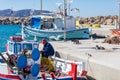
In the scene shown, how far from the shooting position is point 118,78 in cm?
1454

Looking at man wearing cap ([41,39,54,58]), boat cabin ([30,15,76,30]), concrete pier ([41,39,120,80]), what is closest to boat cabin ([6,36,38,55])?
man wearing cap ([41,39,54,58])

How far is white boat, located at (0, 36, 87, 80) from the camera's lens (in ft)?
46.7

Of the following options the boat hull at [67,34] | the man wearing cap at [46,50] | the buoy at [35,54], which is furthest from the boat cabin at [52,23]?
the buoy at [35,54]

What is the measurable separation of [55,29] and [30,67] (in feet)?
90.3

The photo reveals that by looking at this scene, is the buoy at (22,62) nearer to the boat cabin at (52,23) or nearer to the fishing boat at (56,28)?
the fishing boat at (56,28)

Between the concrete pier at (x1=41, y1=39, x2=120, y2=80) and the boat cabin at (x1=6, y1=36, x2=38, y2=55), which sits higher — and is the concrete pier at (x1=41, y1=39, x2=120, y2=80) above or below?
below

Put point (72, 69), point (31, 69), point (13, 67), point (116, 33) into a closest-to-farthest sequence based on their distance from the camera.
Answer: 1. point (31, 69)
2. point (13, 67)
3. point (72, 69)
4. point (116, 33)

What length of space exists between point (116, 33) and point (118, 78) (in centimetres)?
1435

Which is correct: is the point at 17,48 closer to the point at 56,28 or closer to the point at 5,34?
the point at 56,28

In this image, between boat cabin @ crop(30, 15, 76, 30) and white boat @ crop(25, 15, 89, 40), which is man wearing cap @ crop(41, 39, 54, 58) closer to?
white boat @ crop(25, 15, 89, 40)

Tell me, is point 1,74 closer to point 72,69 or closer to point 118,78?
point 72,69

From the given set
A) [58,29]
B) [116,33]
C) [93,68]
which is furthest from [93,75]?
[58,29]

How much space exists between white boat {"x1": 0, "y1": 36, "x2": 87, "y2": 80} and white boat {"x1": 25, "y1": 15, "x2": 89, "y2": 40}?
21.7m

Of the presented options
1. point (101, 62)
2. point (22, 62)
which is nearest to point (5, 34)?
point (101, 62)
